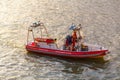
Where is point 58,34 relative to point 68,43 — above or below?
above

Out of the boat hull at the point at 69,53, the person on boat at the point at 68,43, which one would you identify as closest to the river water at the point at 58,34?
the boat hull at the point at 69,53

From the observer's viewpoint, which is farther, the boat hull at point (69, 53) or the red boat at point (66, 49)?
the red boat at point (66, 49)

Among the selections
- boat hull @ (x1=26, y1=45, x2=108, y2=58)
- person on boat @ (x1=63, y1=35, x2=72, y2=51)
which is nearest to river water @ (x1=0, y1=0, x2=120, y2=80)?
boat hull @ (x1=26, y1=45, x2=108, y2=58)

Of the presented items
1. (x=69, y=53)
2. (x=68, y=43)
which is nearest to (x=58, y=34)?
(x=68, y=43)

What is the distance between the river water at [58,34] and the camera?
27.9 meters

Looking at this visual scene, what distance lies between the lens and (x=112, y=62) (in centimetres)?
2962

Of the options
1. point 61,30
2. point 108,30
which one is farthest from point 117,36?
point 61,30

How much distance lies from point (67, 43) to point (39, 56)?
3.09 metres

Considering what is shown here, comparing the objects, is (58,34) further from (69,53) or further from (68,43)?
(69,53)

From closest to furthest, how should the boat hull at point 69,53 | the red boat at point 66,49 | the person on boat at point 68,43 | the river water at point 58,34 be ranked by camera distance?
1. the river water at point 58,34
2. the boat hull at point 69,53
3. the red boat at point 66,49
4. the person on boat at point 68,43

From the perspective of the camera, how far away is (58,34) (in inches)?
1426

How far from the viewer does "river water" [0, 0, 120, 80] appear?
91.7 feet

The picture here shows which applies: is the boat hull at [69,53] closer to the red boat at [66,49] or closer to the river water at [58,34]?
the red boat at [66,49]

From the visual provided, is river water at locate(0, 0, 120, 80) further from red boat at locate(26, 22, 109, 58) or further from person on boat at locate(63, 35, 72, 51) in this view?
person on boat at locate(63, 35, 72, 51)
